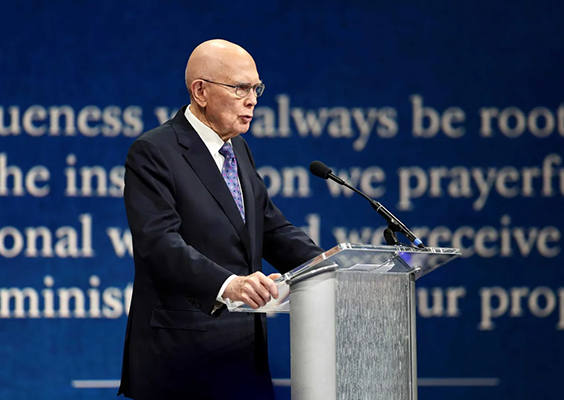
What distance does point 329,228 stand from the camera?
154 inches

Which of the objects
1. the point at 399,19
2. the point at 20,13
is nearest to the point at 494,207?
the point at 399,19

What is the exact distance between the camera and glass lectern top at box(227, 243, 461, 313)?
1702mm

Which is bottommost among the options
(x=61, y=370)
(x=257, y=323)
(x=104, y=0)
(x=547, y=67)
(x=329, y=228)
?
(x=61, y=370)

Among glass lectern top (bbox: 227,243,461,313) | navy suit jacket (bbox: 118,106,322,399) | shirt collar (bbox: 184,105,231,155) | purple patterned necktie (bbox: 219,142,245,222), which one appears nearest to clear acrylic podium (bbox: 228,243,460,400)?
glass lectern top (bbox: 227,243,461,313)

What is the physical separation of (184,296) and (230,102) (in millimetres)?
582

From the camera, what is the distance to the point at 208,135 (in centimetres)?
236

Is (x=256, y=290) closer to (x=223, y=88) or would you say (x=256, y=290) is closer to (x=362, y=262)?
(x=362, y=262)

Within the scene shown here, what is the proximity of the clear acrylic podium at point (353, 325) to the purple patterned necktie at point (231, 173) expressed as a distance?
51cm

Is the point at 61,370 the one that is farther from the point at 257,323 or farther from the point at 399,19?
the point at 399,19

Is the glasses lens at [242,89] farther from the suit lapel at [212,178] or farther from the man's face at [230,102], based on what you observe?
the suit lapel at [212,178]

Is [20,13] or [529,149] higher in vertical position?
[20,13]

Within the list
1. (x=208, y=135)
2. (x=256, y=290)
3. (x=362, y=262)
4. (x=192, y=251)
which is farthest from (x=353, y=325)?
(x=208, y=135)

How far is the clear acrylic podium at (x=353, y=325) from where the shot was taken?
68.1 inches

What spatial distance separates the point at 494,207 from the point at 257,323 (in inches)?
80.9
